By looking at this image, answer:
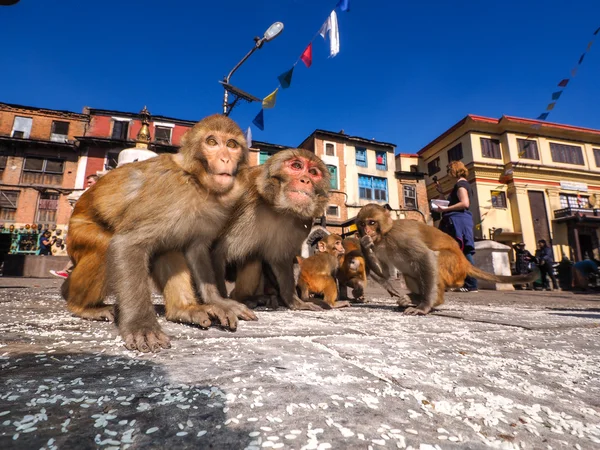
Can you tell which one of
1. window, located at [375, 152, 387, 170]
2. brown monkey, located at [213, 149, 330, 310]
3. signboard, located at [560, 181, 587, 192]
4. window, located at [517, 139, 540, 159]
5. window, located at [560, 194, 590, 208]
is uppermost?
window, located at [517, 139, 540, 159]

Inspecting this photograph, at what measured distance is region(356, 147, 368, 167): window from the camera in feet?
74.6

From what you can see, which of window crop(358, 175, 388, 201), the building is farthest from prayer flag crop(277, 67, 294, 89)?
the building

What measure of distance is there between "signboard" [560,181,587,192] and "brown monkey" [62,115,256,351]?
28.7 m

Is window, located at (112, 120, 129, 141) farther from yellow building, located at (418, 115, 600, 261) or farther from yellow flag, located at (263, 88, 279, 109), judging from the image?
yellow building, located at (418, 115, 600, 261)

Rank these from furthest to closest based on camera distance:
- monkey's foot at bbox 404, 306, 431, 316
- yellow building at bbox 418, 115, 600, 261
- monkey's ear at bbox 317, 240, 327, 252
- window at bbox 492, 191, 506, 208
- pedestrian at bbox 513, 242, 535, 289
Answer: window at bbox 492, 191, 506, 208 < yellow building at bbox 418, 115, 600, 261 < pedestrian at bbox 513, 242, 535, 289 < monkey's ear at bbox 317, 240, 327, 252 < monkey's foot at bbox 404, 306, 431, 316

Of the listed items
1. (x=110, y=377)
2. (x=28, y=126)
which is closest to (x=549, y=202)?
(x=110, y=377)

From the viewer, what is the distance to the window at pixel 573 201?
925 inches

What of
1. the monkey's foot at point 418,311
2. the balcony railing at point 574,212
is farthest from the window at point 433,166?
the monkey's foot at point 418,311

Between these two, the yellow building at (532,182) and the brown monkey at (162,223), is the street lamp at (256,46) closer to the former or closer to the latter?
the brown monkey at (162,223)

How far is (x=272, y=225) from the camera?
2691 millimetres

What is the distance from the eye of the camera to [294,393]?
0.81 m

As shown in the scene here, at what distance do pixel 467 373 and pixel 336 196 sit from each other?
67.1 feet

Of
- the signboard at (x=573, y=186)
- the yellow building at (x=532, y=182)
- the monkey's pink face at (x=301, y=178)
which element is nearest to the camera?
the monkey's pink face at (x=301, y=178)

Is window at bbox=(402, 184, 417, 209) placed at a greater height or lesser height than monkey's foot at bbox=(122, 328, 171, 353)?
greater
